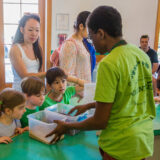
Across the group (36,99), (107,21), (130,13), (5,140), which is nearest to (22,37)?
(36,99)

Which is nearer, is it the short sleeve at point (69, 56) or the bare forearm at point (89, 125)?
the bare forearm at point (89, 125)

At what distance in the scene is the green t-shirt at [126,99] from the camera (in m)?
0.76

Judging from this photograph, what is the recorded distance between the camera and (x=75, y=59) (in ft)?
5.79

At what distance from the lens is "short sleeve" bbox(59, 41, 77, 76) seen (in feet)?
5.68

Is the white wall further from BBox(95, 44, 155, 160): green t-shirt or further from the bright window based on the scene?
BBox(95, 44, 155, 160): green t-shirt

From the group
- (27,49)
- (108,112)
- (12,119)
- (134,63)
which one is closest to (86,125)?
(108,112)

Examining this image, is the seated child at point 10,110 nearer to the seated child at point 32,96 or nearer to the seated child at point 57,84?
the seated child at point 32,96

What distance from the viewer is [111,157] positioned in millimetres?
857

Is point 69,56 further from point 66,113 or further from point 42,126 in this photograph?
point 42,126

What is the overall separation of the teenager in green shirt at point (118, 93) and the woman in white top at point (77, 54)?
0.89m

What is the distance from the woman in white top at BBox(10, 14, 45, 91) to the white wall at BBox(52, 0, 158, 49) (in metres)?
1.60

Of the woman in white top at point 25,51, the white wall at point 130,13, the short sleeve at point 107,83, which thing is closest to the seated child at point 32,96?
the woman in white top at point 25,51

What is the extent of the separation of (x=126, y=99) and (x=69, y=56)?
1.01 meters

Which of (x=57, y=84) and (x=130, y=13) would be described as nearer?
(x=57, y=84)
